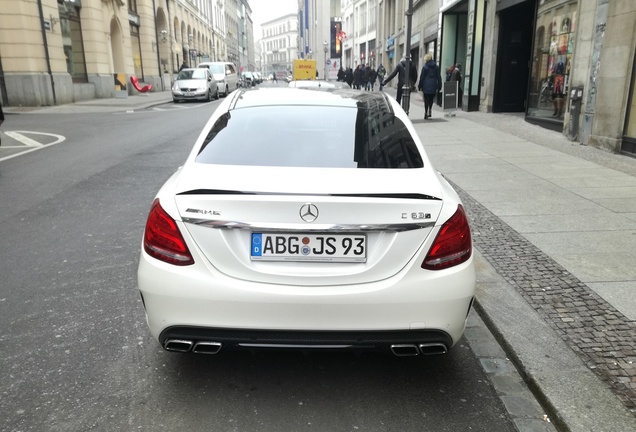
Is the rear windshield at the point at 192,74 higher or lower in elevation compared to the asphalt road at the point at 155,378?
higher

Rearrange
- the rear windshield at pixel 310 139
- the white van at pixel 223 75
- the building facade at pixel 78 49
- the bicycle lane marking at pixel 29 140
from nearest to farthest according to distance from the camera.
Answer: the rear windshield at pixel 310 139, the bicycle lane marking at pixel 29 140, the building facade at pixel 78 49, the white van at pixel 223 75

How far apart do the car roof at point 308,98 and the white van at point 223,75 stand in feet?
99.2

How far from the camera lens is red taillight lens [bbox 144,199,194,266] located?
266 centimetres

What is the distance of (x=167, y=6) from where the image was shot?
44.5 m

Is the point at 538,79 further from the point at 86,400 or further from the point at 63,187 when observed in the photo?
the point at 86,400

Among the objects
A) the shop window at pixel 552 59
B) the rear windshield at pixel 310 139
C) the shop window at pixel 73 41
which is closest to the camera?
the rear windshield at pixel 310 139

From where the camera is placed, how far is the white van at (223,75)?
33.8 metres

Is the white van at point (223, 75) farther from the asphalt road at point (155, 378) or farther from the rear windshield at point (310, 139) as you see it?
the rear windshield at point (310, 139)

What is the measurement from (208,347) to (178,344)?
6.3 inches

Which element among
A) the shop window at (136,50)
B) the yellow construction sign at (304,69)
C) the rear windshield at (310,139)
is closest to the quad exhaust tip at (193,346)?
the rear windshield at (310,139)

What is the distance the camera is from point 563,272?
4453 mm

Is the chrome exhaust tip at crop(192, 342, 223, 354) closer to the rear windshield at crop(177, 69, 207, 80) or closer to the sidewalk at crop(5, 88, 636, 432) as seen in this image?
the sidewalk at crop(5, 88, 636, 432)

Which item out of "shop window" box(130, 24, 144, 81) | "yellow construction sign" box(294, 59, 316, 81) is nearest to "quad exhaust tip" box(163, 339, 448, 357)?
"shop window" box(130, 24, 144, 81)

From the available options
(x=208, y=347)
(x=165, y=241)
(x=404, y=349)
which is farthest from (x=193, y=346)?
(x=404, y=349)
